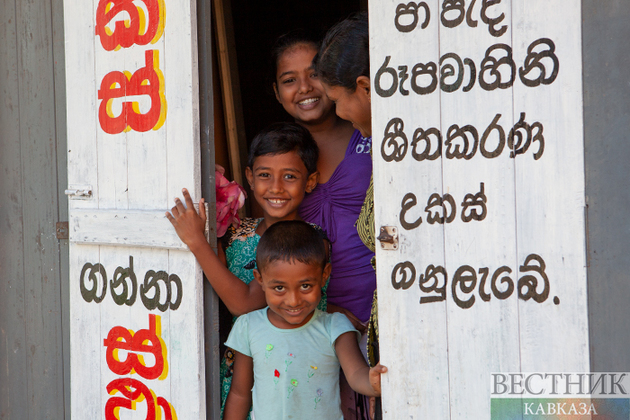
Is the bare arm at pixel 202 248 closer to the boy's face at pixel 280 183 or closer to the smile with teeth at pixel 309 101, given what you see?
the boy's face at pixel 280 183

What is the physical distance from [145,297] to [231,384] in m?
0.49

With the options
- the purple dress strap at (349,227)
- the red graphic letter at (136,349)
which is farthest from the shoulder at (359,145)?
the red graphic letter at (136,349)

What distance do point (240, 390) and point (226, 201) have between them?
2.53 ft

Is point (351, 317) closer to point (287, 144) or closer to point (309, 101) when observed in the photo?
point (287, 144)

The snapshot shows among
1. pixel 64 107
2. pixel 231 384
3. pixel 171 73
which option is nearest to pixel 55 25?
pixel 64 107

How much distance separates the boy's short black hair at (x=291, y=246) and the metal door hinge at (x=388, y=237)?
32 cm

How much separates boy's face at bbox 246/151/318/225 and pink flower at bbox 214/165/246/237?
90 mm

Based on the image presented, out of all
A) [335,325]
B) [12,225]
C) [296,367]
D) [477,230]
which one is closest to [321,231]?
[335,325]

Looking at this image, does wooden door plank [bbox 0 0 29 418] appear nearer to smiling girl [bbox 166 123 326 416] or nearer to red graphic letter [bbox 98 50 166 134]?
red graphic letter [bbox 98 50 166 134]

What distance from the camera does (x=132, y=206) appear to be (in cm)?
238

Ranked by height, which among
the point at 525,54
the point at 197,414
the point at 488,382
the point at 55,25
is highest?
the point at 55,25

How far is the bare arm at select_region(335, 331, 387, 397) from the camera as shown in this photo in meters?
1.99

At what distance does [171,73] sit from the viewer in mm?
2271

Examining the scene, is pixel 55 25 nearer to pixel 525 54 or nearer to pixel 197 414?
pixel 197 414
